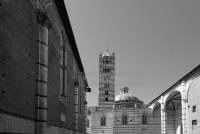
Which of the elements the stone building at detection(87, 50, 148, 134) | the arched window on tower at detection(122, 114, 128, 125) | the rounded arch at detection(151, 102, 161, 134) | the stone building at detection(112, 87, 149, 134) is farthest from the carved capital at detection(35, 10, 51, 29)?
the arched window on tower at detection(122, 114, 128, 125)

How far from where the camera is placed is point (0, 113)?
5844 mm

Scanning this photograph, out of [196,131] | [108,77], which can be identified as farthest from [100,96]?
[196,131]

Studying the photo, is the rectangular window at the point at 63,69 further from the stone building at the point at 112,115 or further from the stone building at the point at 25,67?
the stone building at the point at 112,115

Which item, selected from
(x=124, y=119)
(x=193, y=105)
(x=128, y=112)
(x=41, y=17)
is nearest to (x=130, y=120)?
(x=124, y=119)

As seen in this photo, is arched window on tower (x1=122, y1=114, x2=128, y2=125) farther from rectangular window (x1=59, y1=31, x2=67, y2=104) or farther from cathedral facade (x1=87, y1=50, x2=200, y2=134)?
rectangular window (x1=59, y1=31, x2=67, y2=104)

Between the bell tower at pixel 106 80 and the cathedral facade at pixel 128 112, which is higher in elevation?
the bell tower at pixel 106 80

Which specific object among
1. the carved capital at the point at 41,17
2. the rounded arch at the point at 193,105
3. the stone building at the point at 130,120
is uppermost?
the carved capital at the point at 41,17

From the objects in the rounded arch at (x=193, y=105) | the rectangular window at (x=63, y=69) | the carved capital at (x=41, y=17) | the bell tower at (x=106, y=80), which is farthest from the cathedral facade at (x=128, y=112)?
the carved capital at (x=41, y=17)

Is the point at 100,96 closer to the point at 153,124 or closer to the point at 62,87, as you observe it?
the point at 153,124

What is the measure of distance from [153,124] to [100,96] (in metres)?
13.6

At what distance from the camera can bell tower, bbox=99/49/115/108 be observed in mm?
68125

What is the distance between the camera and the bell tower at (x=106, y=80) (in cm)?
6812

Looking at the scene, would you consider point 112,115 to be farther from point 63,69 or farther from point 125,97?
point 63,69

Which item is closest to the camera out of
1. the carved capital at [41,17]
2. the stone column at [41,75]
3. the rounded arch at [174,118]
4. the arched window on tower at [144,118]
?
the stone column at [41,75]
